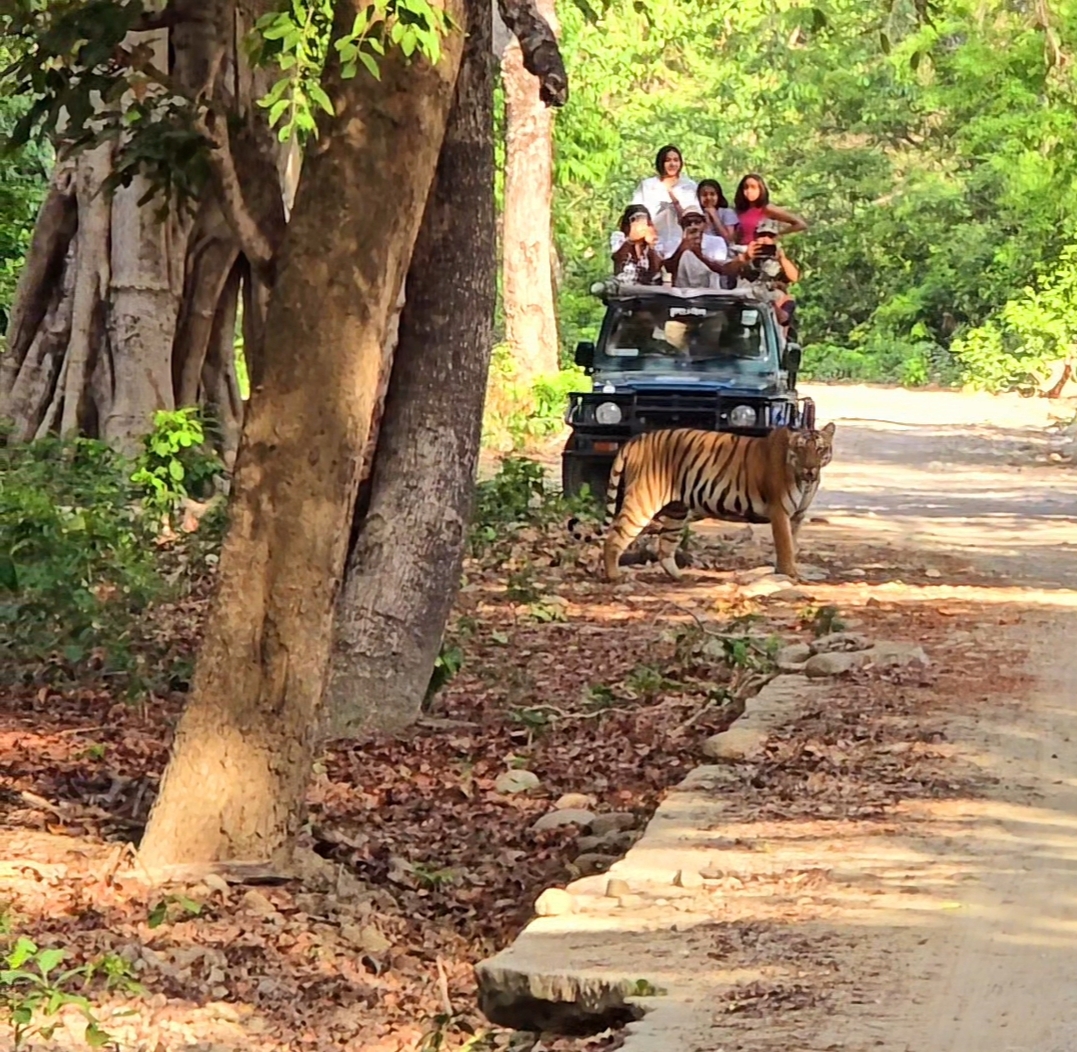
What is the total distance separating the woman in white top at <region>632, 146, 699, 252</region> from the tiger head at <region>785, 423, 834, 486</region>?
387 cm

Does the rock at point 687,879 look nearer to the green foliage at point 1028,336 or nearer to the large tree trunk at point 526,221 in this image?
the large tree trunk at point 526,221

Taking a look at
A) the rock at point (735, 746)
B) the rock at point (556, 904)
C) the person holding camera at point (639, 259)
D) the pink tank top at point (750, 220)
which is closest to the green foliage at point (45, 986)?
the rock at point (556, 904)

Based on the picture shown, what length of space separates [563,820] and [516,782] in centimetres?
67

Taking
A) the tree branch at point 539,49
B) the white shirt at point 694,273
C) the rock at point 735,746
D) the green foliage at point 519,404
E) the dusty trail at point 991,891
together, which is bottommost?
the rock at point 735,746

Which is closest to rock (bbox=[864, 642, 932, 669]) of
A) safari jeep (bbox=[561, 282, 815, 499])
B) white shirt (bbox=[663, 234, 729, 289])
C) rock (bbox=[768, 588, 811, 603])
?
rock (bbox=[768, 588, 811, 603])

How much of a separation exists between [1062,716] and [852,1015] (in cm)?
418

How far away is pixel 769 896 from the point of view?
6.30 m

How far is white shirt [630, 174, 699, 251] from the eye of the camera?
1778 centimetres

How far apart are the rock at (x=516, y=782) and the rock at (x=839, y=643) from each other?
2.30 metres

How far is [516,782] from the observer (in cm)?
869

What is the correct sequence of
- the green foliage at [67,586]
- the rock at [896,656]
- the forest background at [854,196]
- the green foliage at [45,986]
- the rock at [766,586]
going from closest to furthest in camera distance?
1. the green foliage at [45,986]
2. the green foliage at [67,586]
3. the rock at [896,656]
4. the rock at [766,586]
5. the forest background at [854,196]

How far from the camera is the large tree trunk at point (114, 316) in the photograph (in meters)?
15.9

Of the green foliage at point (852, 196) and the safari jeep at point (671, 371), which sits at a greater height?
the green foliage at point (852, 196)

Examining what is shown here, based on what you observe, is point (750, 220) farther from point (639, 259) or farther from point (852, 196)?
point (852, 196)
